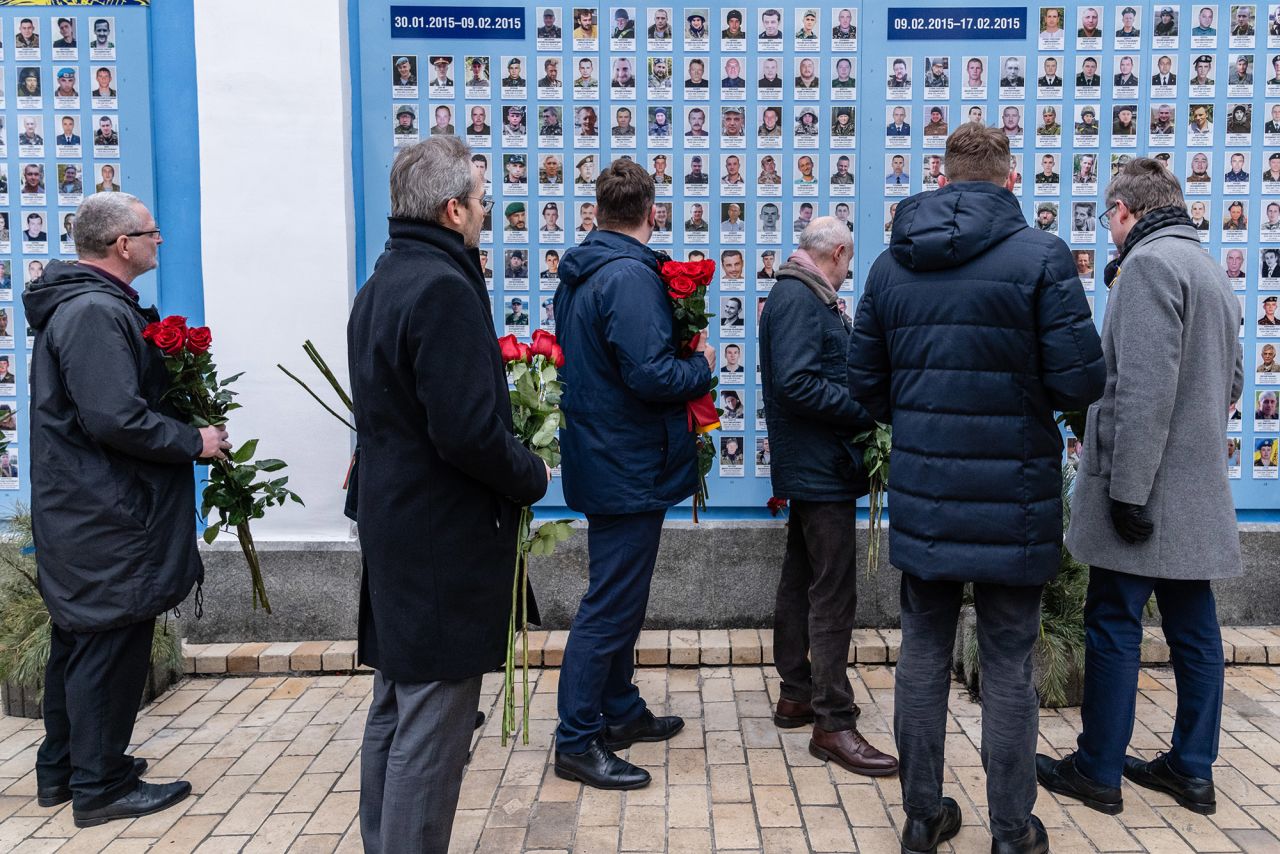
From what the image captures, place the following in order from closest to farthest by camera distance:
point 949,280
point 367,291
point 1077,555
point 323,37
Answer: point 367,291 → point 949,280 → point 1077,555 → point 323,37

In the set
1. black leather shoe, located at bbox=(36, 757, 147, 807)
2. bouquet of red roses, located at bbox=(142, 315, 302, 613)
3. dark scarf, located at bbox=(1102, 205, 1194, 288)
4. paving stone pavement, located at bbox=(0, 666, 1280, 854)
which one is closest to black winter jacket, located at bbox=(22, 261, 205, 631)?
bouquet of red roses, located at bbox=(142, 315, 302, 613)

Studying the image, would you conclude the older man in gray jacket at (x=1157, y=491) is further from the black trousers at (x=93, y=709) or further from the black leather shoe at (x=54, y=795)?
the black leather shoe at (x=54, y=795)

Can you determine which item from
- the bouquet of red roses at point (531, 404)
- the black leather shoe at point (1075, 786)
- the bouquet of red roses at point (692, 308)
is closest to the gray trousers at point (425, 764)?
the bouquet of red roses at point (531, 404)

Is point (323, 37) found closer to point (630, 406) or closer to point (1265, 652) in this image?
point (630, 406)

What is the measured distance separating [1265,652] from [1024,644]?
2665mm

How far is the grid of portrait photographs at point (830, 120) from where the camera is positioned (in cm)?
531

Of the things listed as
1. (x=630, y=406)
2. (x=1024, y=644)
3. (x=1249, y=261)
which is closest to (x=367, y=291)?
(x=630, y=406)

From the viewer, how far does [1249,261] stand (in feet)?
17.7

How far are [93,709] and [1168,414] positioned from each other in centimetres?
381

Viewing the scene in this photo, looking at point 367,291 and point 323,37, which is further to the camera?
point 323,37

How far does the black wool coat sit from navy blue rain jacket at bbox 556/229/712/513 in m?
1.00

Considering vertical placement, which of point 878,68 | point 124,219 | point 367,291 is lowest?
point 367,291

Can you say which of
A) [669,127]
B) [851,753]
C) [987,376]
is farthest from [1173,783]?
[669,127]

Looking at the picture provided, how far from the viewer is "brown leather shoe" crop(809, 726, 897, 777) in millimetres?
4020
